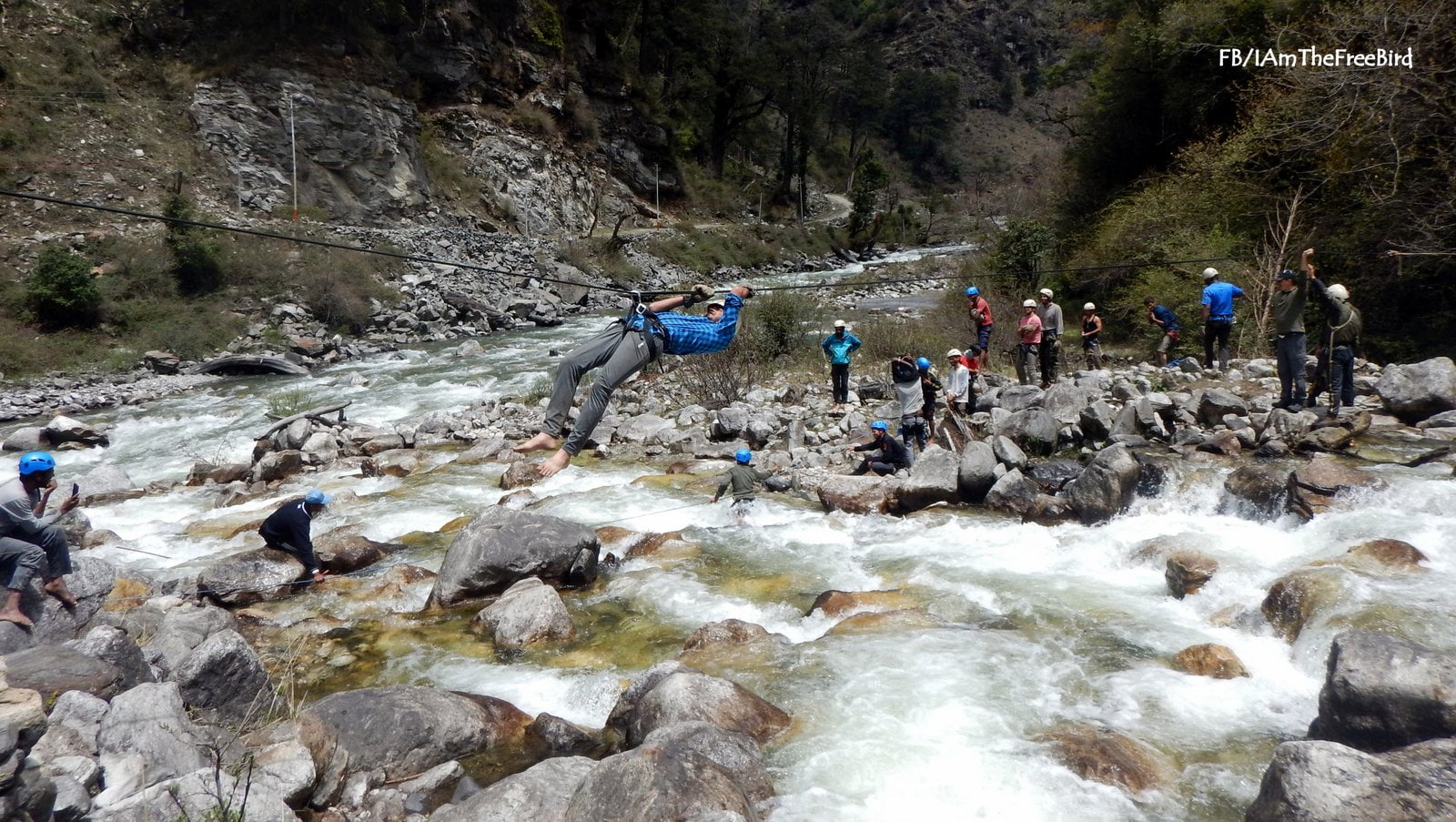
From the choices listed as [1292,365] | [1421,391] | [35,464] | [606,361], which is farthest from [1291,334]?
[35,464]

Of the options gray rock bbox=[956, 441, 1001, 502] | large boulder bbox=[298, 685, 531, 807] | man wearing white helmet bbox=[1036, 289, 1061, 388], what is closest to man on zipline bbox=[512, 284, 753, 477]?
large boulder bbox=[298, 685, 531, 807]

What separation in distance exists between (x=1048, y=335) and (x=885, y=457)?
4516mm

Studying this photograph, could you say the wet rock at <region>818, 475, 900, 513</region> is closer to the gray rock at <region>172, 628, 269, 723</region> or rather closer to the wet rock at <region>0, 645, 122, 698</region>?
the gray rock at <region>172, 628, 269, 723</region>

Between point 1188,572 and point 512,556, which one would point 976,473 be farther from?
point 512,556

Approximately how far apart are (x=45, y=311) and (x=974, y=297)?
21.3 metres

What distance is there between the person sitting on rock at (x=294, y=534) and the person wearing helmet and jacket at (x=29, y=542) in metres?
1.60

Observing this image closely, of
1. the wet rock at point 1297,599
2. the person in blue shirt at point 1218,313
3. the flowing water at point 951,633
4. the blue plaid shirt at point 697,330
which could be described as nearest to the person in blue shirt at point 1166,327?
the person in blue shirt at point 1218,313

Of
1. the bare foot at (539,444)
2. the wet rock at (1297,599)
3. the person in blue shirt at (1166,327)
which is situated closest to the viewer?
the wet rock at (1297,599)

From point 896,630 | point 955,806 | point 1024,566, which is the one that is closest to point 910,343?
point 1024,566

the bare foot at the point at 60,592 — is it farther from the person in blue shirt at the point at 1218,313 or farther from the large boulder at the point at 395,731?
the person in blue shirt at the point at 1218,313

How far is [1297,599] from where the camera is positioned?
564cm

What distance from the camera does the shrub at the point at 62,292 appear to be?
63.1 ft

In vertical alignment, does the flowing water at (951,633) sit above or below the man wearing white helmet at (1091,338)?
below

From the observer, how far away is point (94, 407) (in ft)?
54.5
